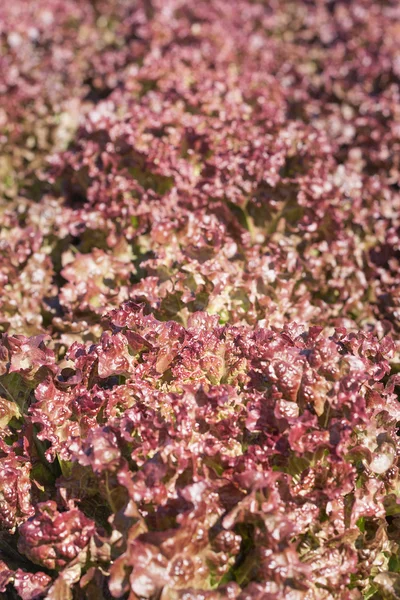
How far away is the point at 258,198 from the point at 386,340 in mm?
1699

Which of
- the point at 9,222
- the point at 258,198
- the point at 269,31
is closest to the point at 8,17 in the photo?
the point at 269,31

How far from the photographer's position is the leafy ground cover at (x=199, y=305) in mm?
2625

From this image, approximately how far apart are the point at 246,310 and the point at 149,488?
60.4 inches

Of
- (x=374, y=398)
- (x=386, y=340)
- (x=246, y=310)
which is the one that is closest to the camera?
(x=374, y=398)

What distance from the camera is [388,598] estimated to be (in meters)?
2.72

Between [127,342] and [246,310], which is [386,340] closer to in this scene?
[246,310]

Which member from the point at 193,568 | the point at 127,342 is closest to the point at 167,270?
the point at 127,342

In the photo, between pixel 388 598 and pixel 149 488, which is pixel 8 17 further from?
pixel 388 598

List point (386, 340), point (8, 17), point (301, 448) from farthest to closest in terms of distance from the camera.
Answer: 1. point (8, 17)
2. point (386, 340)
3. point (301, 448)

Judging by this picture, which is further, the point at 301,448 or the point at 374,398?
the point at 374,398

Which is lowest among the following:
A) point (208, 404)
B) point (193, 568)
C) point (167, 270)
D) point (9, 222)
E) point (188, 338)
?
point (193, 568)

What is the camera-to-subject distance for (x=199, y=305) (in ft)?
12.2

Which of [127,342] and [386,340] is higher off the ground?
[127,342]

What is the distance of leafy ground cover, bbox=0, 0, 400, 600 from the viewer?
8.61 ft
